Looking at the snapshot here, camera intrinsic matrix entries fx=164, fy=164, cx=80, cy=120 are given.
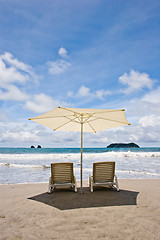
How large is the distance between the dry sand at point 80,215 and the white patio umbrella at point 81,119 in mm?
2066

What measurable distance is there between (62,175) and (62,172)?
106 millimetres

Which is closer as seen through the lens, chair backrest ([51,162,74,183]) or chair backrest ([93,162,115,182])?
chair backrest ([51,162,74,183])

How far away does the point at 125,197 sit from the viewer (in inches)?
178

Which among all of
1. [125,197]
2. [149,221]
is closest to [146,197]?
[125,197]

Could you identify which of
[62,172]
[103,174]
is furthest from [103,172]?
[62,172]

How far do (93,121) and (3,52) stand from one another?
5.87 metres

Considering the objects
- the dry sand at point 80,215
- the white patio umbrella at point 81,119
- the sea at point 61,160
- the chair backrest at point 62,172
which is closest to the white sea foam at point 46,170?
the sea at point 61,160

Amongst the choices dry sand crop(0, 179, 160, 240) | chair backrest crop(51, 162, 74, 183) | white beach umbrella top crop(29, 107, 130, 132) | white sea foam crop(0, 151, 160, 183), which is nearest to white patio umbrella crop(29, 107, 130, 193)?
white beach umbrella top crop(29, 107, 130, 132)

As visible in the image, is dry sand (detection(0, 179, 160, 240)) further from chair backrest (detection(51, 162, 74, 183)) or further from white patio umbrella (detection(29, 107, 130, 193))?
white patio umbrella (detection(29, 107, 130, 193))

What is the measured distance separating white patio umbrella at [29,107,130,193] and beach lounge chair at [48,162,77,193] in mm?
1219

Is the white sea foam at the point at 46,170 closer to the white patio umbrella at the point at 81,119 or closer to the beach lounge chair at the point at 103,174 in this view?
the beach lounge chair at the point at 103,174

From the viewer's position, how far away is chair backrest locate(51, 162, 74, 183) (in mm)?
5023

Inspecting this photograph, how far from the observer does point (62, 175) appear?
202 inches

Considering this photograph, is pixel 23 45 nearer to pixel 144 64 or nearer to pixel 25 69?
pixel 25 69
